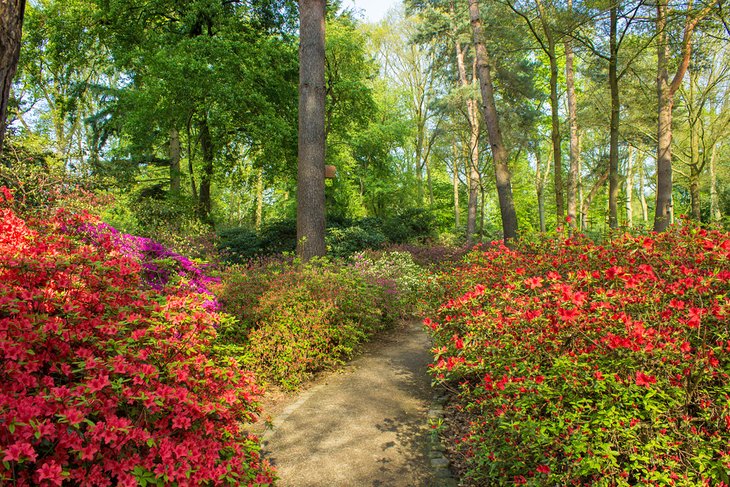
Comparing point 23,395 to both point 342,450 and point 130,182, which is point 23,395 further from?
point 130,182

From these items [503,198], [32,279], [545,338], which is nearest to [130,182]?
[503,198]

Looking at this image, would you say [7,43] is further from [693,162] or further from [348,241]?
[693,162]

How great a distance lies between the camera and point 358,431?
3404mm

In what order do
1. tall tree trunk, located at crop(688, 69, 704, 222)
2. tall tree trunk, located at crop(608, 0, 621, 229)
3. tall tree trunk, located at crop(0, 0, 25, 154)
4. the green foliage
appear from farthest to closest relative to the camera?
the green foliage, tall tree trunk, located at crop(688, 69, 704, 222), tall tree trunk, located at crop(608, 0, 621, 229), tall tree trunk, located at crop(0, 0, 25, 154)

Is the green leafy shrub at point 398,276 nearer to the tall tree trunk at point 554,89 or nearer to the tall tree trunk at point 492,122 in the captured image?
the tall tree trunk at point 492,122

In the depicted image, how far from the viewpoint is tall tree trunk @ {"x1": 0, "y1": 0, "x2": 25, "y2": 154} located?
186 centimetres

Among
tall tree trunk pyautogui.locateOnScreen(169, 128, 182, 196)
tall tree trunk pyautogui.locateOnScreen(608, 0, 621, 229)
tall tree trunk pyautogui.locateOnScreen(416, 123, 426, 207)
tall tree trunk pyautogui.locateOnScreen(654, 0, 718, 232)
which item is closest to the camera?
tall tree trunk pyautogui.locateOnScreen(608, 0, 621, 229)

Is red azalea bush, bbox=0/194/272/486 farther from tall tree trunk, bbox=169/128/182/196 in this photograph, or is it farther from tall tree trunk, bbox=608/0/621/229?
tall tree trunk, bbox=169/128/182/196

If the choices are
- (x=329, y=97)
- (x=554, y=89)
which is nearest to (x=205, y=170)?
(x=329, y=97)

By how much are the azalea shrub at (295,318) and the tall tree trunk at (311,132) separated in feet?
4.09

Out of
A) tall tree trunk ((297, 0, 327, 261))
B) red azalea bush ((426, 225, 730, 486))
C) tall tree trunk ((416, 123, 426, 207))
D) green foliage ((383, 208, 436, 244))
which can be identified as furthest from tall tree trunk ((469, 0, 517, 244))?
tall tree trunk ((416, 123, 426, 207))

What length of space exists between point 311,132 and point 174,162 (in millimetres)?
9310

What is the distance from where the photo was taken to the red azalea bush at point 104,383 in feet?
4.69

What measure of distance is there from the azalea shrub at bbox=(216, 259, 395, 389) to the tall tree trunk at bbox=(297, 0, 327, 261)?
125 centimetres
